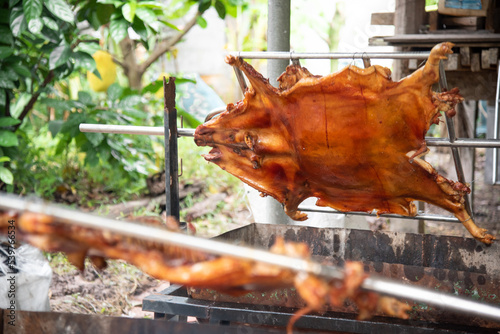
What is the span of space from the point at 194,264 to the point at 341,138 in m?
1.27

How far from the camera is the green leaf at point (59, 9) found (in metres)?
3.65

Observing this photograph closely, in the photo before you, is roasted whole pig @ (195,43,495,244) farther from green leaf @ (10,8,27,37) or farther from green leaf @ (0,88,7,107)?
green leaf @ (0,88,7,107)

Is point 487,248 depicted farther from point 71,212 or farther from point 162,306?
point 71,212

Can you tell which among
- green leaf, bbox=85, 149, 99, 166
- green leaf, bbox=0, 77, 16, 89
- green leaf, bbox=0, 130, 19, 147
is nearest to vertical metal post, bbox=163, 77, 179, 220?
green leaf, bbox=0, 130, 19, 147

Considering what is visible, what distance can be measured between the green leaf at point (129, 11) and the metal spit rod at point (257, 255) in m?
3.14

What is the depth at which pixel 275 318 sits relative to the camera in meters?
2.07

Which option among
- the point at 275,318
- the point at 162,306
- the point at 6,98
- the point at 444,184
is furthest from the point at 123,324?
the point at 6,98

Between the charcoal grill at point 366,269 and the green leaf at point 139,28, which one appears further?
the green leaf at point 139,28

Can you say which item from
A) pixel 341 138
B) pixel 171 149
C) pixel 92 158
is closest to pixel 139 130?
pixel 171 149

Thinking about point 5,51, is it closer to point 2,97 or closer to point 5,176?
point 2,97

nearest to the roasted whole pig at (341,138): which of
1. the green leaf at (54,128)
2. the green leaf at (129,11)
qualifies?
the green leaf at (129,11)

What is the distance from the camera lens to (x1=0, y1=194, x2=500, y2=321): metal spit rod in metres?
0.91

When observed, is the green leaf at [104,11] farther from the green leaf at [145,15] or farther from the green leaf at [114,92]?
the green leaf at [114,92]

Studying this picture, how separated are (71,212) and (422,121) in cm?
156
